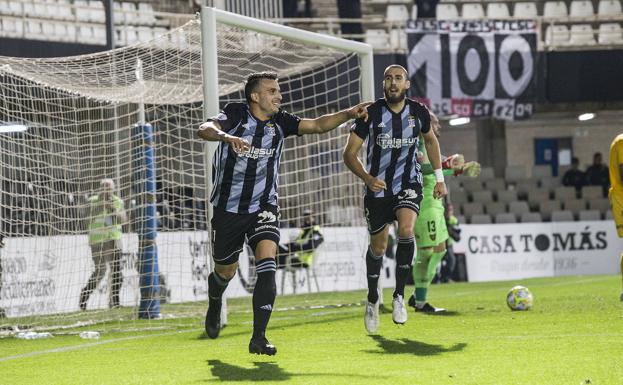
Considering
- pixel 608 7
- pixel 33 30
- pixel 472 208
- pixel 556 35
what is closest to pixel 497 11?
pixel 556 35

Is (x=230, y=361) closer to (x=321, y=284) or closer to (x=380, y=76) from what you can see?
(x=321, y=284)

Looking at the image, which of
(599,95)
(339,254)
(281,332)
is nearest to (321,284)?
(339,254)

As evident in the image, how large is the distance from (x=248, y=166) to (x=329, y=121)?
2.07ft

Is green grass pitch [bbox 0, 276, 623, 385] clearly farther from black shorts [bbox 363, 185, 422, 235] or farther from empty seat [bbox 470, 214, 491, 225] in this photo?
empty seat [bbox 470, 214, 491, 225]

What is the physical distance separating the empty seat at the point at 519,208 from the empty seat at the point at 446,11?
5175 mm

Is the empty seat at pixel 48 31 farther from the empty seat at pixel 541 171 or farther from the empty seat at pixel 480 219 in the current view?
the empty seat at pixel 541 171

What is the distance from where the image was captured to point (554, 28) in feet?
89.1

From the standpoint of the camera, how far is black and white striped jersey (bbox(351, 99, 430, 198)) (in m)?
8.81

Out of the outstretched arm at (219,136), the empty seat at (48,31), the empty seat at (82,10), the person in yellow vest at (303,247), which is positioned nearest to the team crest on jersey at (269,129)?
the outstretched arm at (219,136)

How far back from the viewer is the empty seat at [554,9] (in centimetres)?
2836

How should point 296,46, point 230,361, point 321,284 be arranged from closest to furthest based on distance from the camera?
point 230,361
point 296,46
point 321,284

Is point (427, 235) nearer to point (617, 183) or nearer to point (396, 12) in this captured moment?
point (617, 183)

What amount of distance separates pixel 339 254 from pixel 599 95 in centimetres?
1003

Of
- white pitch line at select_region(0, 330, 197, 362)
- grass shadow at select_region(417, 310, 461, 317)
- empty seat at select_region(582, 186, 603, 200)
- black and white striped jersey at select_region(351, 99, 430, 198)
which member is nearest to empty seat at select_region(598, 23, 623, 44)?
empty seat at select_region(582, 186, 603, 200)
